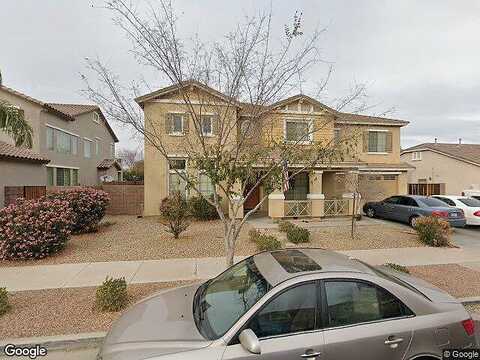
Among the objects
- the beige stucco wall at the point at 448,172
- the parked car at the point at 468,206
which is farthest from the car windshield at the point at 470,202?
the beige stucco wall at the point at 448,172

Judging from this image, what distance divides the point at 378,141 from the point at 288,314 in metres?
18.5

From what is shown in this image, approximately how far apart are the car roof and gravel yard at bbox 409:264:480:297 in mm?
3841

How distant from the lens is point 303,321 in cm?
273

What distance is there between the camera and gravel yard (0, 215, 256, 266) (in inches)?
326

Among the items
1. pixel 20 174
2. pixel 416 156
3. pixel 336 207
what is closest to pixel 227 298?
pixel 20 174

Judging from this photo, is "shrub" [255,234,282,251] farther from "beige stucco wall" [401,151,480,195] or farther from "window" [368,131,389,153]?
"beige stucco wall" [401,151,480,195]

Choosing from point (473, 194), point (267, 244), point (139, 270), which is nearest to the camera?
point (139, 270)

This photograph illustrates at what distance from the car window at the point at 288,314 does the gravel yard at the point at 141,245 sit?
5.88 m

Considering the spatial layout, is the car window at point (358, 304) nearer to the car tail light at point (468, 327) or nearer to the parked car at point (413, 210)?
the car tail light at point (468, 327)

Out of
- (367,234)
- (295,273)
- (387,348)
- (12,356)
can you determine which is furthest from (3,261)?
(367,234)

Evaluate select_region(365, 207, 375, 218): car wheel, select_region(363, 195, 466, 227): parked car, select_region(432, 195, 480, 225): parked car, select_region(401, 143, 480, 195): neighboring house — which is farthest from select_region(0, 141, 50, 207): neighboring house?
select_region(401, 143, 480, 195): neighboring house

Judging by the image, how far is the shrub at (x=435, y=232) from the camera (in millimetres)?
9852

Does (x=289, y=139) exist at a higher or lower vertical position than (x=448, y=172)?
higher

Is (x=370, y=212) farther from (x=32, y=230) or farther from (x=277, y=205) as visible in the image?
(x=32, y=230)
